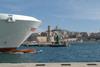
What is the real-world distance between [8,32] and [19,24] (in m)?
2.37

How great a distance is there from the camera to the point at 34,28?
55.7m

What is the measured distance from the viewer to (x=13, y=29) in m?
51.1

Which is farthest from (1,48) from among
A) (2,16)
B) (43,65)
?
(43,65)

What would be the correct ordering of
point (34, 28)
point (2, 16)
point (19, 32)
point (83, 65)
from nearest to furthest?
point (83, 65), point (2, 16), point (19, 32), point (34, 28)

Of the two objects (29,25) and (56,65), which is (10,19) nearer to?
(29,25)

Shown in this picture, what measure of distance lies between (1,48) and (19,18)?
5.82 metres

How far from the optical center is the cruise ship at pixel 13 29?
49.3 metres

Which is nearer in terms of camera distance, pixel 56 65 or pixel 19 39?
pixel 56 65

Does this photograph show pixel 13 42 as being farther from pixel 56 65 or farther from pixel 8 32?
pixel 56 65

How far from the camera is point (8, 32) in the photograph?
50.6 metres

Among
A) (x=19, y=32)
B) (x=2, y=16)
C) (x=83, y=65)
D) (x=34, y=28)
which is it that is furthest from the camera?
(x=34, y=28)

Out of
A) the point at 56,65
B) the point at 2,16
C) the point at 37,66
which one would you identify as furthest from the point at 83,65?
the point at 2,16

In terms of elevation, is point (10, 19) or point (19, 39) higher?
point (10, 19)

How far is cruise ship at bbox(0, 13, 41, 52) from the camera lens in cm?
4931
